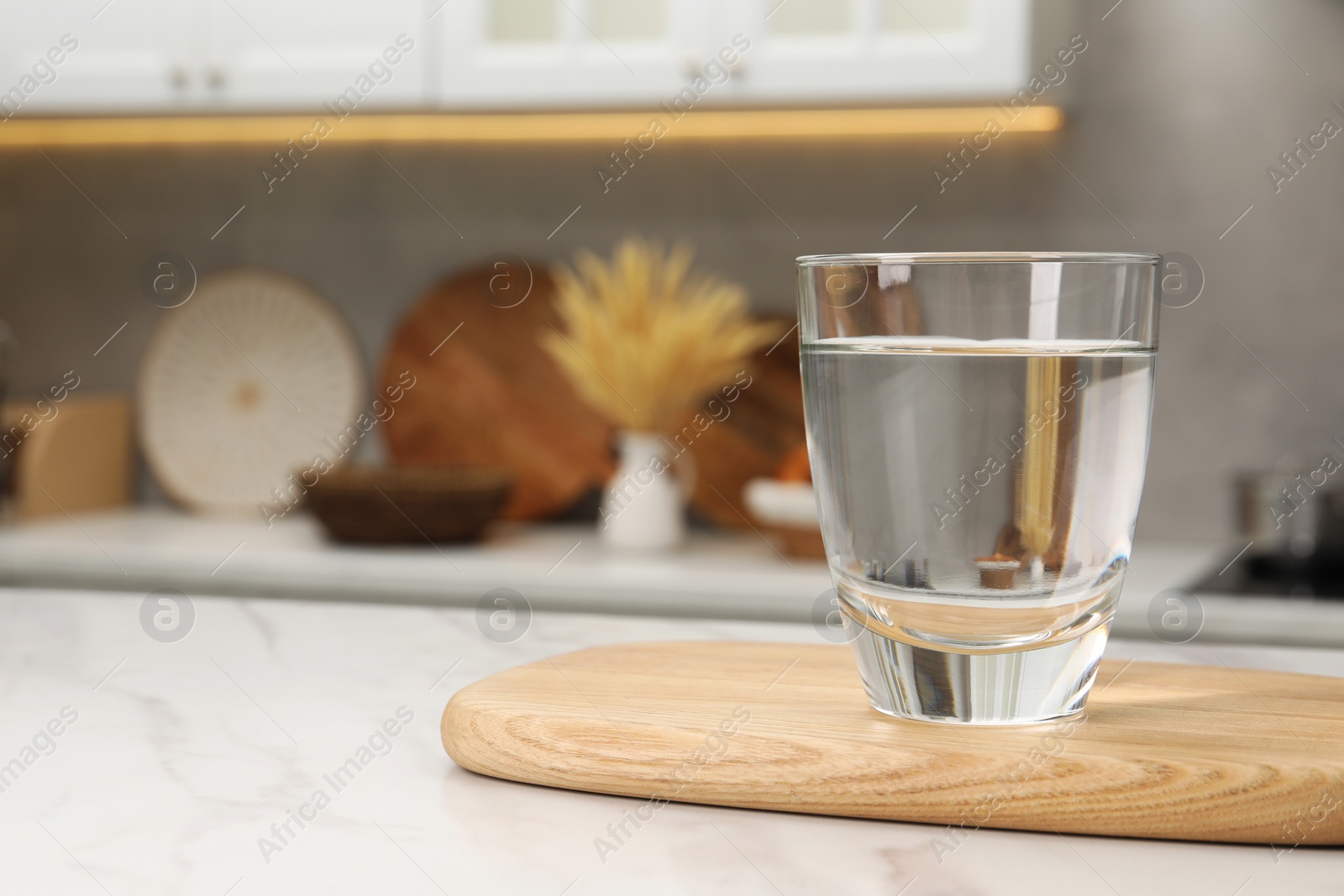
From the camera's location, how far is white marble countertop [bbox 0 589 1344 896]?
358 millimetres

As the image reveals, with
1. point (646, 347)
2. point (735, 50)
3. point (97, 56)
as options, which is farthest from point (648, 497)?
point (97, 56)

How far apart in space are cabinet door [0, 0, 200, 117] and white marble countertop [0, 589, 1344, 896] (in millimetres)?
1484

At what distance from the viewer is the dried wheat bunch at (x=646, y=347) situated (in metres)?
1.76

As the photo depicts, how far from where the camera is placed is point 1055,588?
1.46 ft

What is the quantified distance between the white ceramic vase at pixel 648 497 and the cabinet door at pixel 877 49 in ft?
1.62

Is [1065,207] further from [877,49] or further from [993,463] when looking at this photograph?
[993,463]

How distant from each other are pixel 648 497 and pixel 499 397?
0.36 m

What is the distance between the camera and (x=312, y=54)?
5.97 feet

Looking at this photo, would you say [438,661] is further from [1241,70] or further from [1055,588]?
[1241,70]

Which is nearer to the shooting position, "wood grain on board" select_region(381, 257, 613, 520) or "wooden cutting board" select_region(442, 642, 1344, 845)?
"wooden cutting board" select_region(442, 642, 1344, 845)

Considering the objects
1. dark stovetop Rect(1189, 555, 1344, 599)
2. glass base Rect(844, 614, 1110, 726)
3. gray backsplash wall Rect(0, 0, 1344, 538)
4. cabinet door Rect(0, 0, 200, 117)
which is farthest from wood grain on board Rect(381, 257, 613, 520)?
glass base Rect(844, 614, 1110, 726)

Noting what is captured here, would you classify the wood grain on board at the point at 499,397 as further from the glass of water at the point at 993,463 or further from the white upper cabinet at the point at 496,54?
the glass of water at the point at 993,463

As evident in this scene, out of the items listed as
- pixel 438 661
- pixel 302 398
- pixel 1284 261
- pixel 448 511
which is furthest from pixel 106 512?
pixel 1284 261

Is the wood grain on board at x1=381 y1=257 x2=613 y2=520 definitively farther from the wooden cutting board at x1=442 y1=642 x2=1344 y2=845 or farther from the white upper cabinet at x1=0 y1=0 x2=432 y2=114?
the wooden cutting board at x1=442 y1=642 x2=1344 y2=845
